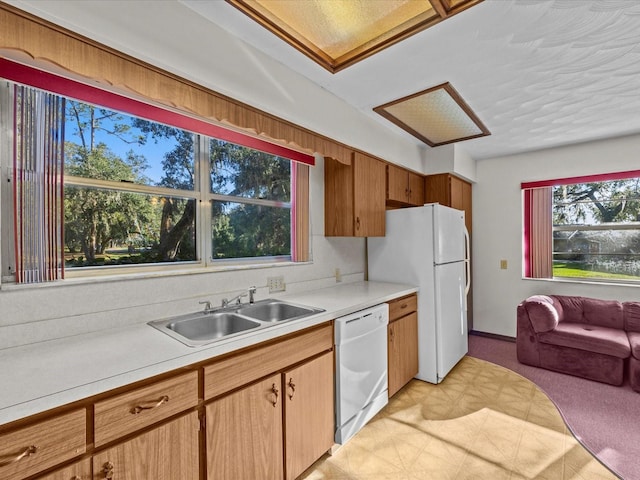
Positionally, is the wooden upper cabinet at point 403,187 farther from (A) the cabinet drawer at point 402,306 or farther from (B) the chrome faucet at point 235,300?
(B) the chrome faucet at point 235,300

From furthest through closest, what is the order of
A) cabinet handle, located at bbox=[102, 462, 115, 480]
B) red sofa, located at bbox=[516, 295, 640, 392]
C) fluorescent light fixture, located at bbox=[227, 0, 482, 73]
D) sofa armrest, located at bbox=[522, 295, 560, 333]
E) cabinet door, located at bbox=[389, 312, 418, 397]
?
sofa armrest, located at bbox=[522, 295, 560, 333] < red sofa, located at bbox=[516, 295, 640, 392] < cabinet door, located at bbox=[389, 312, 418, 397] < fluorescent light fixture, located at bbox=[227, 0, 482, 73] < cabinet handle, located at bbox=[102, 462, 115, 480]

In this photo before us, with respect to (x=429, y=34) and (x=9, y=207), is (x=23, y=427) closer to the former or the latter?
(x=9, y=207)

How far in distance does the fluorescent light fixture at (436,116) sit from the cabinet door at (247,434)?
2222mm

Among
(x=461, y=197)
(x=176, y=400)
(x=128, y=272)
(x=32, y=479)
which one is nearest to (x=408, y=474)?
(x=176, y=400)

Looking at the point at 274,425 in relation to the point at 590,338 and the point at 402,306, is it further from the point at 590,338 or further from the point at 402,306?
the point at 590,338

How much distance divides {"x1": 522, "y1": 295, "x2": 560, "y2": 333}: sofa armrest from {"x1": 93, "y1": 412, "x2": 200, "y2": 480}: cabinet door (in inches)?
128

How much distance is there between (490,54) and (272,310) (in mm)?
2115

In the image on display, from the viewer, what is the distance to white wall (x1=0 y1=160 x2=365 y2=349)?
1.30m

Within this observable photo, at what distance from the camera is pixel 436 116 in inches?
110

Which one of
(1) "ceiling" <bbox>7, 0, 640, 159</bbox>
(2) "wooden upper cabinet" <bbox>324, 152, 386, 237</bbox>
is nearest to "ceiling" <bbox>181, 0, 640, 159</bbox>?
(1) "ceiling" <bbox>7, 0, 640, 159</bbox>

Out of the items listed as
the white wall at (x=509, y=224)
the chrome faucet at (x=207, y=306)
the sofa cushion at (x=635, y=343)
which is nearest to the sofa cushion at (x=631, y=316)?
the sofa cushion at (x=635, y=343)

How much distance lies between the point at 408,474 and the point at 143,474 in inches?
54.8

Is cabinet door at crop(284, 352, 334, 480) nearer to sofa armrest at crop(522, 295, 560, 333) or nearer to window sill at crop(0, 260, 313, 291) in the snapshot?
window sill at crop(0, 260, 313, 291)

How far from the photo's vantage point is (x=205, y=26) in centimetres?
157
